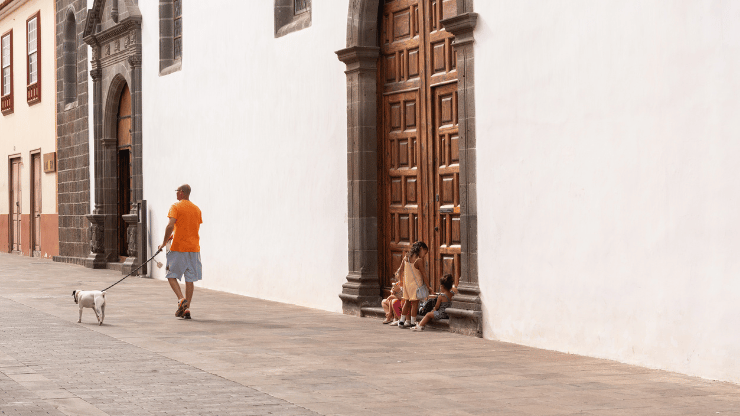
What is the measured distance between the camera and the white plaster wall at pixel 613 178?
788 cm

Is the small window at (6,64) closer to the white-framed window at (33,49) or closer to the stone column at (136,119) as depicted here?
the white-framed window at (33,49)

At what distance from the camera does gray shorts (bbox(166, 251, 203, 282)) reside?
1276 cm

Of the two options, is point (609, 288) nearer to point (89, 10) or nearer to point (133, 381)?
point (133, 381)

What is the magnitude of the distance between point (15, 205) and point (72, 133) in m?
6.58

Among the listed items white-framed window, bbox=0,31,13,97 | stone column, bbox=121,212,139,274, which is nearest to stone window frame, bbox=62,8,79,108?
stone column, bbox=121,212,139,274

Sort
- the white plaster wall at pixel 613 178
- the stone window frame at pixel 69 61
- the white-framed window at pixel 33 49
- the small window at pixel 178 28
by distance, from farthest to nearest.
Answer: the white-framed window at pixel 33 49 < the stone window frame at pixel 69 61 < the small window at pixel 178 28 < the white plaster wall at pixel 613 178

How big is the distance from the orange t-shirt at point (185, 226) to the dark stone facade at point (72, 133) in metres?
11.5

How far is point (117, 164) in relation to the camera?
22859 millimetres

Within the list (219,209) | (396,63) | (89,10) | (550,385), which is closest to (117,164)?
(89,10)

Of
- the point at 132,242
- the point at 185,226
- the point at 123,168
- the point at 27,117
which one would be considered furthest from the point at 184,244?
the point at 27,117

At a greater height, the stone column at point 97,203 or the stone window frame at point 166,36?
the stone window frame at point 166,36

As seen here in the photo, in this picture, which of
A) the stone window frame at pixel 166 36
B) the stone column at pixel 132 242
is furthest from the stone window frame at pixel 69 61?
the stone window frame at pixel 166 36

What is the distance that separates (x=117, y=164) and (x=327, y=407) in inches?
666

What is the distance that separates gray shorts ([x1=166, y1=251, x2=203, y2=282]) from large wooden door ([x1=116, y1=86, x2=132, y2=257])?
387 inches
